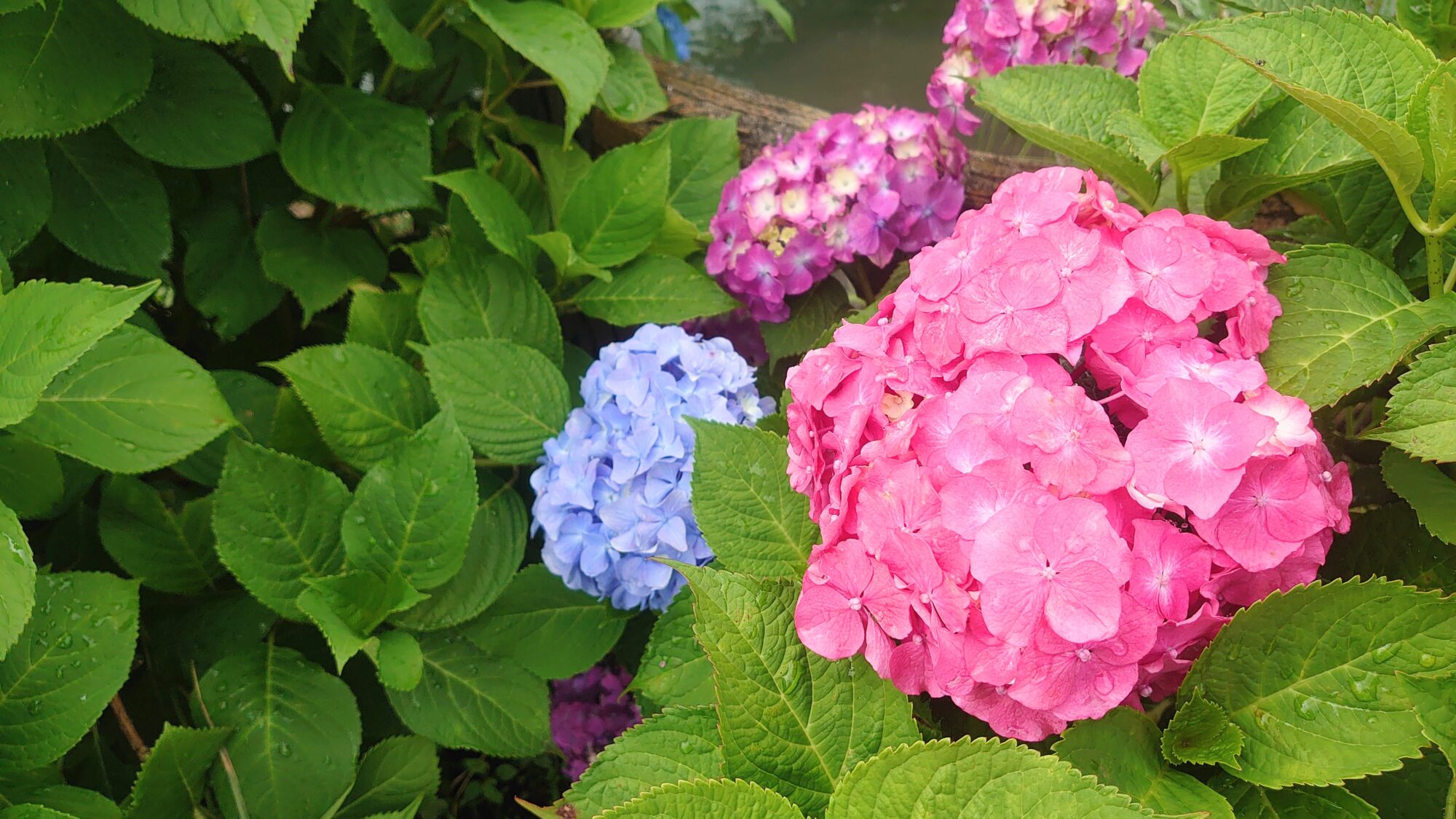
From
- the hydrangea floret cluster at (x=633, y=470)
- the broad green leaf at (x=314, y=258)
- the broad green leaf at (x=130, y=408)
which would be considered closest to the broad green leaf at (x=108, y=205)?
the broad green leaf at (x=314, y=258)

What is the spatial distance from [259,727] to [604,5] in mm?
1085

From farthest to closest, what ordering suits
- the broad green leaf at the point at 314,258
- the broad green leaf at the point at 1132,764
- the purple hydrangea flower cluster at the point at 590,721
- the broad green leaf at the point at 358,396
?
1. the purple hydrangea flower cluster at the point at 590,721
2. the broad green leaf at the point at 314,258
3. the broad green leaf at the point at 358,396
4. the broad green leaf at the point at 1132,764

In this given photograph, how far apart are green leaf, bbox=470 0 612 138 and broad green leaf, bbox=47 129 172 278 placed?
51 centimetres

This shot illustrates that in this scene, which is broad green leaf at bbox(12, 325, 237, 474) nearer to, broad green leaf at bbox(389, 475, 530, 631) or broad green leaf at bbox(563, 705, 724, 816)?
broad green leaf at bbox(389, 475, 530, 631)

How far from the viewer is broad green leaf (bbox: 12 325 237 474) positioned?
3.15 ft

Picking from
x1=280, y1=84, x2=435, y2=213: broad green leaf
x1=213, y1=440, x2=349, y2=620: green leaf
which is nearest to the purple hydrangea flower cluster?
x1=213, y1=440, x2=349, y2=620: green leaf

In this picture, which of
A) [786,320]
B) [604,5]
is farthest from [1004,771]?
[604,5]

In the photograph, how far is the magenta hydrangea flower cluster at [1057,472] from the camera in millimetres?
574

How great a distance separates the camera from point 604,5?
1399mm

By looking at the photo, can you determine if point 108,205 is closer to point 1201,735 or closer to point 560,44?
point 560,44

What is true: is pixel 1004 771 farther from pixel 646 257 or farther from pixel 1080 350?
pixel 646 257

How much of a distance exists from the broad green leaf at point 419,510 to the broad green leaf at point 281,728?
0.52 feet

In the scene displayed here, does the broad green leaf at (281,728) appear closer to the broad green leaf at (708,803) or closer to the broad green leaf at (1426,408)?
the broad green leaf at (708,803)

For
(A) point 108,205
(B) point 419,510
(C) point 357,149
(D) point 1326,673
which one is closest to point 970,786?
(D) point 1326,673
